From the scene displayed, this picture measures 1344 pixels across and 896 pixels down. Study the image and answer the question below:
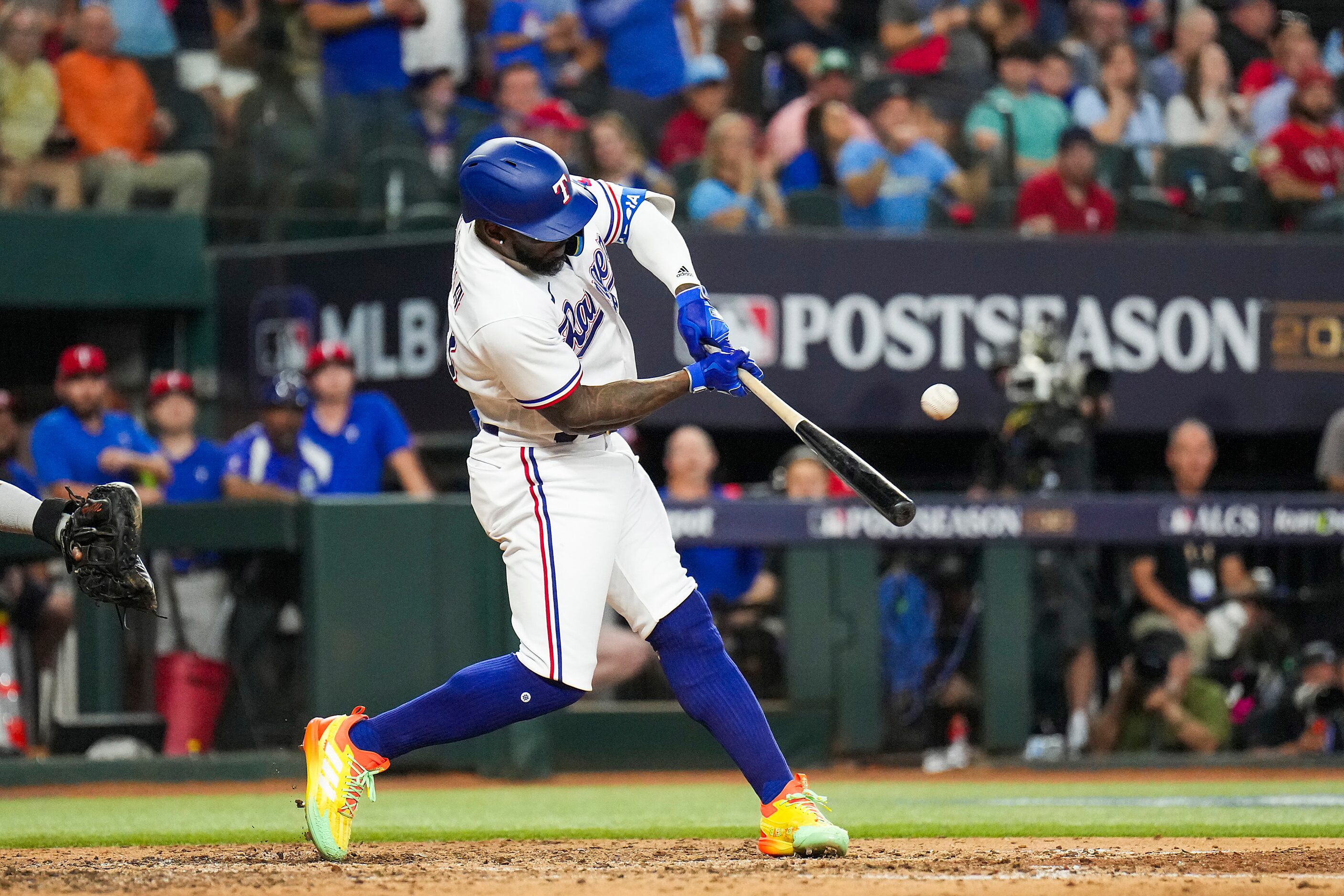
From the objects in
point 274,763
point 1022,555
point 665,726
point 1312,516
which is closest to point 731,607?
point 665,726

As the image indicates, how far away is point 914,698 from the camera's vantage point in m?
8.38

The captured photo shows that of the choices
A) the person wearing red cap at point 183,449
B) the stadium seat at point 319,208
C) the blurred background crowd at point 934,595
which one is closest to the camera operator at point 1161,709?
Answer: the blurred background crowd at point 934,595

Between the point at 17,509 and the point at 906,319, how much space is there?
594 cm

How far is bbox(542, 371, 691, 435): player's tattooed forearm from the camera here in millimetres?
4473

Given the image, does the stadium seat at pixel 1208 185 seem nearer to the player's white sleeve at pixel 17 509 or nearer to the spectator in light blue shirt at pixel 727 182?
the spectator in light blue shirt at pixel 727 182

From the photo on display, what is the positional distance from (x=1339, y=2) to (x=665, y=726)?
8193mm

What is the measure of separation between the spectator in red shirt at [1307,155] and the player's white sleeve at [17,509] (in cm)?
777

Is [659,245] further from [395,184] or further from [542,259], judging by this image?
[395,184]

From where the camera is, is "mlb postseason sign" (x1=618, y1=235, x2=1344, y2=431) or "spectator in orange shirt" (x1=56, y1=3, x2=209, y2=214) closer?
"spectator in orange shirt" (x1=56, y1=3, x2=209, y2=214)

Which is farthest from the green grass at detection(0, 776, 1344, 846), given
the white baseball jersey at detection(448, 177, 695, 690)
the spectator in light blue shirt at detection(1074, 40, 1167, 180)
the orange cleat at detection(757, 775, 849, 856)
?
the spectator in light blue shirt at detection(1074, 40, 1167, 180)

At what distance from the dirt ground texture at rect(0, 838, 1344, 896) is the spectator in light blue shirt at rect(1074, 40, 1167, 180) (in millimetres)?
6664

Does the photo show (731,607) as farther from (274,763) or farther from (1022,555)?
(274,763)

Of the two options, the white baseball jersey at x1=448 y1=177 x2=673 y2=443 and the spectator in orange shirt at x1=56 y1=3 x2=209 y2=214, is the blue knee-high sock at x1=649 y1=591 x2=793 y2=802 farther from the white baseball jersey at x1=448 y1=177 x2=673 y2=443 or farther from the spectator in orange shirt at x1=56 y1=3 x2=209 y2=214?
the spectator in orange shirt at x1=56 y1=3 x2=209 y2=214

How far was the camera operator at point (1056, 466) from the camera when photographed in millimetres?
8438
